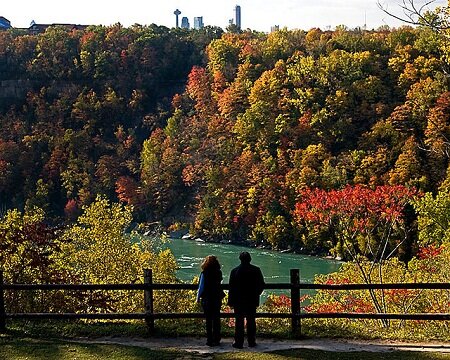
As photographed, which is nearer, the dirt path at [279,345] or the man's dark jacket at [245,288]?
the man's dark jacket at [245,288]

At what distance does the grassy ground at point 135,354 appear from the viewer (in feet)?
34.8

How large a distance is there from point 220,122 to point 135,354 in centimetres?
9800

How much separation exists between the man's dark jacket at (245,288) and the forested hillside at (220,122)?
50012 mm

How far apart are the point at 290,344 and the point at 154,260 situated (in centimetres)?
1998

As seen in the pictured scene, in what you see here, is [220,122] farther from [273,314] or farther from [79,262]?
[273,314]

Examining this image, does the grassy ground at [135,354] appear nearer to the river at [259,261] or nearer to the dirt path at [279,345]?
the dirt path at [279,345]

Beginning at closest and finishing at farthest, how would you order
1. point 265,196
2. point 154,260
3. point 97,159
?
1. point 154,260
2. point 265,196
3. point 97,159

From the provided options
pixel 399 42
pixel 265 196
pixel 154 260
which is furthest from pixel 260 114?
pixel 154 260

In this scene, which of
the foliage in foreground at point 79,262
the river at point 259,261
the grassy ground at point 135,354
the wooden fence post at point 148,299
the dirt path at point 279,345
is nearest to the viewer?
the grassy ground at point 135,354

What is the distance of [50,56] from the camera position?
133 metres

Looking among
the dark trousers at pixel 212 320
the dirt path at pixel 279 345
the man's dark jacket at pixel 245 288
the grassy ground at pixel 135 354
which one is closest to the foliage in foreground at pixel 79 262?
the grassy ground at pixel 135 354

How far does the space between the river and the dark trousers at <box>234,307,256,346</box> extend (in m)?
39.6

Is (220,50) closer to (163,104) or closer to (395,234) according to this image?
(163,104)

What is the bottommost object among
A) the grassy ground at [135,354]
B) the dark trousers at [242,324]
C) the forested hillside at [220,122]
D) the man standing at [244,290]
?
the grassy ground at [135,354]
